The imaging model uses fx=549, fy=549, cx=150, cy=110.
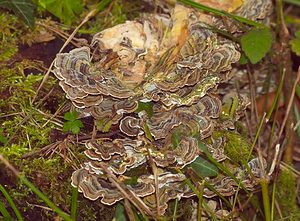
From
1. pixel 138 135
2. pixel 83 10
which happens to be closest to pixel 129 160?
pixel 138 135

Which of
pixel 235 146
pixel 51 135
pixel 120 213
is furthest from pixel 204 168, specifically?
pixel 51 135

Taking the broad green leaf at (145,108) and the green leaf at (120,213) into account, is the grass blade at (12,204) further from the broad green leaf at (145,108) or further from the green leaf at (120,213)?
the broad green leaf at (145,108)

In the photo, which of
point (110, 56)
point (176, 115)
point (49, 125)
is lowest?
point (49, 125)

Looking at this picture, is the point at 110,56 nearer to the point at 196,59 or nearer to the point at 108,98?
the point at 108,98

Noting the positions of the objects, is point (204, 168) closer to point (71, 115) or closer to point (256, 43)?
point (71, 115)

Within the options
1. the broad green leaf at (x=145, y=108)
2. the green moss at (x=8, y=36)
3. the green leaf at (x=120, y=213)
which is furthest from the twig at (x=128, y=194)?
the green moss at (x=8, y=36)

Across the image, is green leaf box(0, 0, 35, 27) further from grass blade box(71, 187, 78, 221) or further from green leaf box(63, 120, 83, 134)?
grass blade box(71, 187, 78, 221)
